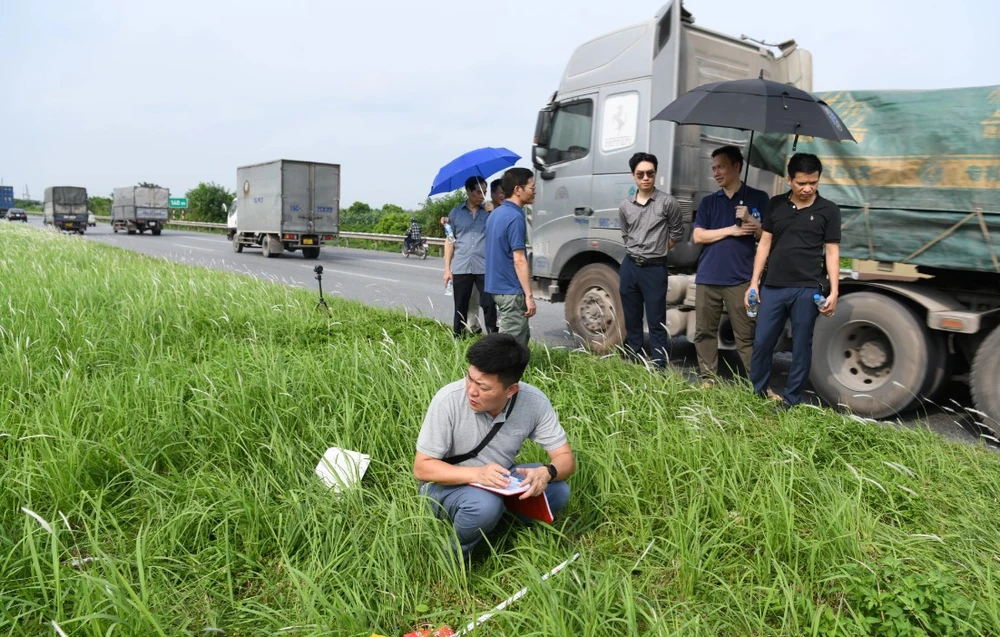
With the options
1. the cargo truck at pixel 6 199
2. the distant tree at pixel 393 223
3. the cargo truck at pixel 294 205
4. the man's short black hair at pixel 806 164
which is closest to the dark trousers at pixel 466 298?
the man's short black hair at pixel 806 164

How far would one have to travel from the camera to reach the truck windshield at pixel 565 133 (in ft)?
22.7

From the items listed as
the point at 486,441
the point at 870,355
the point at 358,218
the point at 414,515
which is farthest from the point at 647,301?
the point at 358,218

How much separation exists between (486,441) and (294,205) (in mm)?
20730

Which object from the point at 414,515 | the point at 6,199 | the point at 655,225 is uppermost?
the point at 6,199

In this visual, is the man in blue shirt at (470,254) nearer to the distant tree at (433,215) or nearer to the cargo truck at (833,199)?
the cargo truck at (833,199)

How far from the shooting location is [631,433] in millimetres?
4051

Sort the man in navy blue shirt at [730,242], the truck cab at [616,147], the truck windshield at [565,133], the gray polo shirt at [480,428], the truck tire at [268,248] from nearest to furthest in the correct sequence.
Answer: the gray polo shirt at [480,428]
the man in navy blue shirt at [730,242]
the truck cab at [616,147]
the truck windshield at [565,133]
the truck tire at [268,248]

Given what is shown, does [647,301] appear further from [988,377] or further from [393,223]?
[393,223]

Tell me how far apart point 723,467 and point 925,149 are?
9.34 feet

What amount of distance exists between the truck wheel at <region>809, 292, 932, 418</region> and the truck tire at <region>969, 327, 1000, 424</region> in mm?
300

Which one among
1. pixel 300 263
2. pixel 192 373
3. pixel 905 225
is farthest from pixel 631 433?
pixel 300 263

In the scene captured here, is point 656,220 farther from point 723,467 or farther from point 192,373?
point 192,373

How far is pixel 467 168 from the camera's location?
268 inches

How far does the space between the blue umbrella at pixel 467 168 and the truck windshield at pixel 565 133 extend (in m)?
0.49
